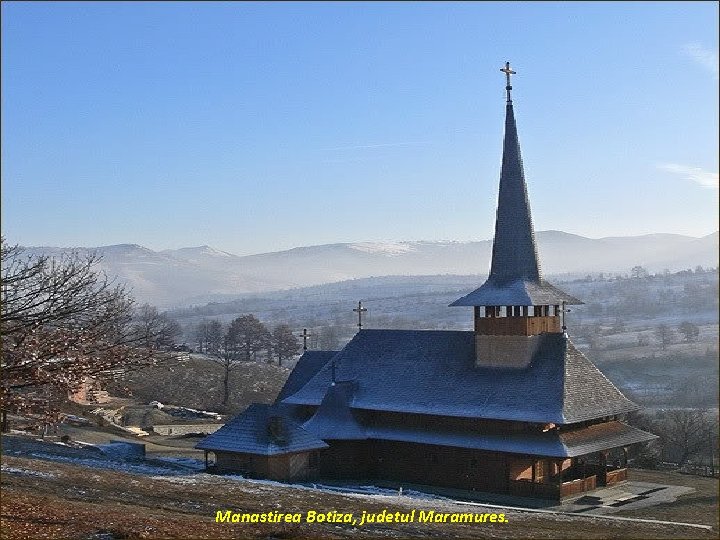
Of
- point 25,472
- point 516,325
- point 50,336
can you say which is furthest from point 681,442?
point 50,336

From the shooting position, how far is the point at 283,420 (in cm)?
3148

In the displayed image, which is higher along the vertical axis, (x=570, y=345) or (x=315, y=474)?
(x=570, y=345)

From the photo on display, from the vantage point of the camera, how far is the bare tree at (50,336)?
1389 cm

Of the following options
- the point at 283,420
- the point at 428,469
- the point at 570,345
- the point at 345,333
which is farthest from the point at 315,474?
the point at 345,333

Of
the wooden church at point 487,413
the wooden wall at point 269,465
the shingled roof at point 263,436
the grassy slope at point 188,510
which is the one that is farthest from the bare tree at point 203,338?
the grassy slope at point 188,510

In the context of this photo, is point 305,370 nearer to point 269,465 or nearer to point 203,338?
point 269,465

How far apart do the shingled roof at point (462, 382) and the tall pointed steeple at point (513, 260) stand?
5.35ft

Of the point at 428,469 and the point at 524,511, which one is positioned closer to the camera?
the point at 524,511

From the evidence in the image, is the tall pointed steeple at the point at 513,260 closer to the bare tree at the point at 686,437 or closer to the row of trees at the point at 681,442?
the row of trees at the point at 681,442

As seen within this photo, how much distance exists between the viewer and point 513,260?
108ft

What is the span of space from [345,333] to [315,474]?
420 feet

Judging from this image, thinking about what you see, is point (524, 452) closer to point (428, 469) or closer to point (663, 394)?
point (428, 469)

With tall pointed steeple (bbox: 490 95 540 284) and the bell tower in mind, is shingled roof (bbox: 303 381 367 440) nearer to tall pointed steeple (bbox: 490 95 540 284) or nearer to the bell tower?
the bell tower

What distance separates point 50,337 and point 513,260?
22.2 m
